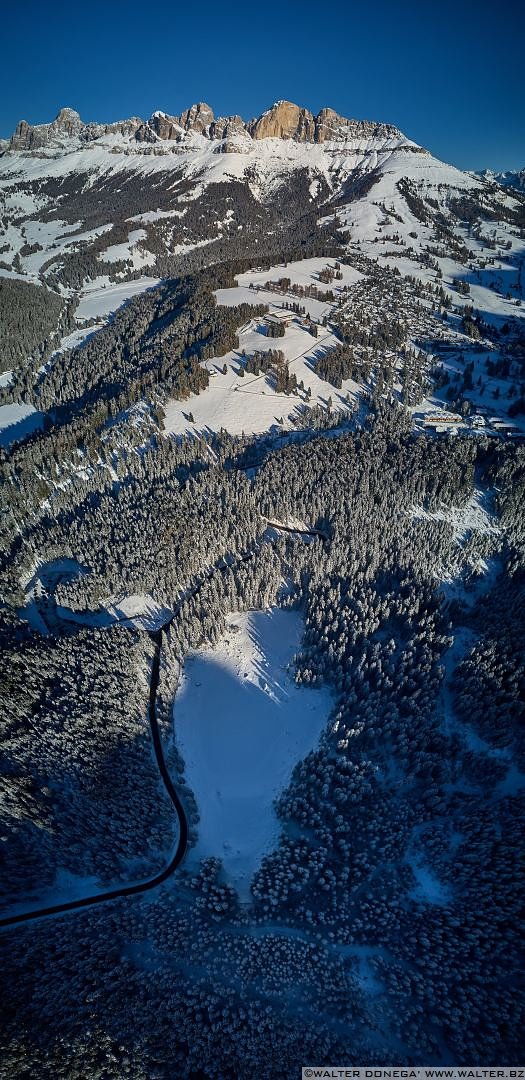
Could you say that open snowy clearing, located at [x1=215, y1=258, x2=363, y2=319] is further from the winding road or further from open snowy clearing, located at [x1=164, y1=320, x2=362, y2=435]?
the winding road

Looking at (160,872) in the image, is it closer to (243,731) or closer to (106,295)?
(243,731)

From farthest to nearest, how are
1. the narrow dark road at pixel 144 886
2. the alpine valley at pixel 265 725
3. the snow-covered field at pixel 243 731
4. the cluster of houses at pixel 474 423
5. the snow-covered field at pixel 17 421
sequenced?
the snow-covered field at pixel 17 421 < the cluster of houses at pixel 474 423 < the snow-covered field at pixel 243 731 < the narrow dark road at pixel 144 886 < the alpine valley at pixel 265 725

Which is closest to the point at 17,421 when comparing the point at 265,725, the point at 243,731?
the point at 243,731

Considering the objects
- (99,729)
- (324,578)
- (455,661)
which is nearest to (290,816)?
(99,729)

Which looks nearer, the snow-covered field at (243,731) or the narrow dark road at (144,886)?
the narrow dark road at (144,886)

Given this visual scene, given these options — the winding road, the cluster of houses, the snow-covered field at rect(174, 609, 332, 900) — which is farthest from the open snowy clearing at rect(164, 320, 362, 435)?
the winding road

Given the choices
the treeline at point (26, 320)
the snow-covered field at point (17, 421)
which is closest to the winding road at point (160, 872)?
the snow-covered field at point (17, 421)

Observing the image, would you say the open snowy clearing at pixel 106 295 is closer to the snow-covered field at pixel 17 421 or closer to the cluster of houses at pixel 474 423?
the snow-covered field at pixel 17 421
